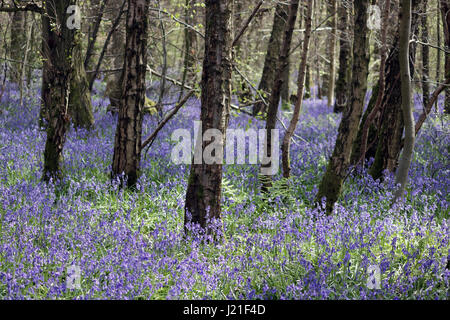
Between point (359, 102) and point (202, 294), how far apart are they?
3.03 metres

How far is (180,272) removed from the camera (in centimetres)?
413

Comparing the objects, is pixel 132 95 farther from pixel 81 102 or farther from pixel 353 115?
pixel 81 102

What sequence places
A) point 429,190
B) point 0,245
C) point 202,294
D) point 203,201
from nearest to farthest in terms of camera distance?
point 202,294, point 0,245, point 203,201, point 429,190

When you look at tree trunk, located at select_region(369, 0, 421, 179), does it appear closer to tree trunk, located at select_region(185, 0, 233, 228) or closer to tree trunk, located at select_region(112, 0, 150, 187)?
tree trunk, located at select_region(185, 0, 233, 228)

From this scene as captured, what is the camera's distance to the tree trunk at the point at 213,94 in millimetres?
4492

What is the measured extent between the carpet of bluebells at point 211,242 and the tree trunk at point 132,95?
432 millimetres

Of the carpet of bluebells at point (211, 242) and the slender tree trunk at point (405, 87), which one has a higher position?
the slender tree trunk at point (405, 87)

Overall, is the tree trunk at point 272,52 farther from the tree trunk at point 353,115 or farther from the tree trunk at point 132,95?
the tree trunk at point 353,115

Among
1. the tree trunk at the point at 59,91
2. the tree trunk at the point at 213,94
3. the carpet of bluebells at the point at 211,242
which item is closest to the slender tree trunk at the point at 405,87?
the carpet of bluebells at the point at 211,242

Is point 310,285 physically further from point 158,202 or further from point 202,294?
point 158,202

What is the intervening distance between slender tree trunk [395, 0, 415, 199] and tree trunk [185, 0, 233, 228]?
176 centimetres
